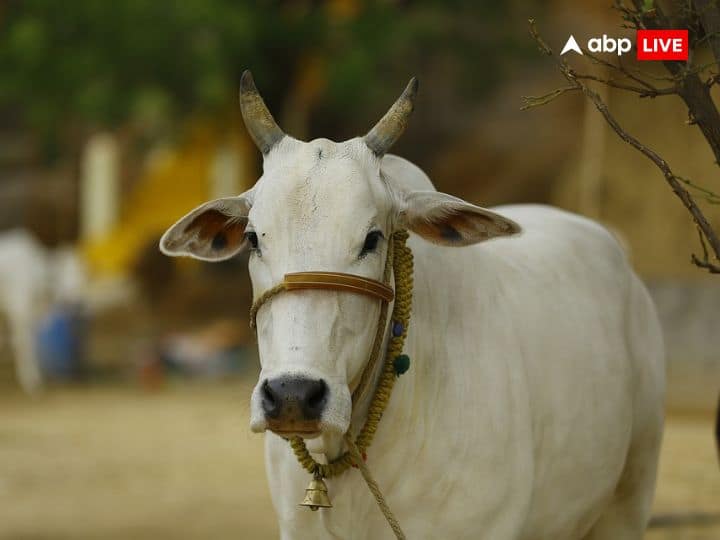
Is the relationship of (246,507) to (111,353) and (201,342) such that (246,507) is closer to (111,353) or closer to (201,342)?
(201,342)

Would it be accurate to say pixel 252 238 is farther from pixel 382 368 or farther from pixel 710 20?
pixel 710 20

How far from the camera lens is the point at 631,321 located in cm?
403

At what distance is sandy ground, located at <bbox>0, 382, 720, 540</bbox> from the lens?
20.4 feet

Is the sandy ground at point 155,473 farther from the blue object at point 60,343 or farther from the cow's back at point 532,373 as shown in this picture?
the cow's back at point 532,373

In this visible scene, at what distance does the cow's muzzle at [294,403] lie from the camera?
2.56 metres

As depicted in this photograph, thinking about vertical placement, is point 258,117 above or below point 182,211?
below

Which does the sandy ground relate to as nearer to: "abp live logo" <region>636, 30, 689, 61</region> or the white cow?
the white cow

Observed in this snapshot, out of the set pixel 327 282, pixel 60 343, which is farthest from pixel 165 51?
pixel 327 282

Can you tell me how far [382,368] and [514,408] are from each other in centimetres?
43

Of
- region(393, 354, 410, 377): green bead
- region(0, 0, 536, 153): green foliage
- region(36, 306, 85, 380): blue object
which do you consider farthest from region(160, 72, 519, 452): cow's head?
region(36, 306, 85, 380): blue object

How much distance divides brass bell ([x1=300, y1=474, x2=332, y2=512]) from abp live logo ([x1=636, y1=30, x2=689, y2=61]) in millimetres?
1336

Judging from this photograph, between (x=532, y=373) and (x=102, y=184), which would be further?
(x=102, y=184)

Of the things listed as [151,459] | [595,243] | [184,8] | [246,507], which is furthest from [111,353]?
[595,243]

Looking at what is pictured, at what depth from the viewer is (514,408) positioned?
10.6ft
